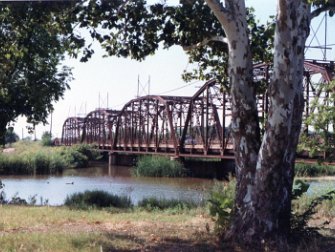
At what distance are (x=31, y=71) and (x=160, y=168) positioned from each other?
34.0m

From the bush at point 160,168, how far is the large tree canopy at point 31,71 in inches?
1252

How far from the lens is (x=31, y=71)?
59.5 ft

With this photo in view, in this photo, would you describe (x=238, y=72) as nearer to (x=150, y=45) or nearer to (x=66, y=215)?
(x=150, y=45)

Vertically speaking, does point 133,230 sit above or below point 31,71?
below

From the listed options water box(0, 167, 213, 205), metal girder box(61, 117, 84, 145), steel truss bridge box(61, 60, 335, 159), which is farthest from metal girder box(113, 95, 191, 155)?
metal girder box(61, 117, 84, 145)

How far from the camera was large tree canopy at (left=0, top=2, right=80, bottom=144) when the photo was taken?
36.3 feet

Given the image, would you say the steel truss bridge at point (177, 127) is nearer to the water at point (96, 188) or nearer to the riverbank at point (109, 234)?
the water at point (96, 188)

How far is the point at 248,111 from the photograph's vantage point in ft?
25.9

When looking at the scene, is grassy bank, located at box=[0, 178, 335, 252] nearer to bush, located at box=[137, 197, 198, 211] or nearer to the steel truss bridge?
bush, located at box=[137, 197, 198, 211]

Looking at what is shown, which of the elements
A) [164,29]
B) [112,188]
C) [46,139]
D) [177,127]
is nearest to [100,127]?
[46,139]

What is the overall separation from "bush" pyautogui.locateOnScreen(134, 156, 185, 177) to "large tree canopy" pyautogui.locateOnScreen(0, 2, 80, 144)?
31800 mm

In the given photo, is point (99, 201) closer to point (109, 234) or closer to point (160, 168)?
point (109, 234)

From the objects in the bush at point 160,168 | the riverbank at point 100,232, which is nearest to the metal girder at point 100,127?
the bush at point 160,168

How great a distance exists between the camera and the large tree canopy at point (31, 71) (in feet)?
36.3
